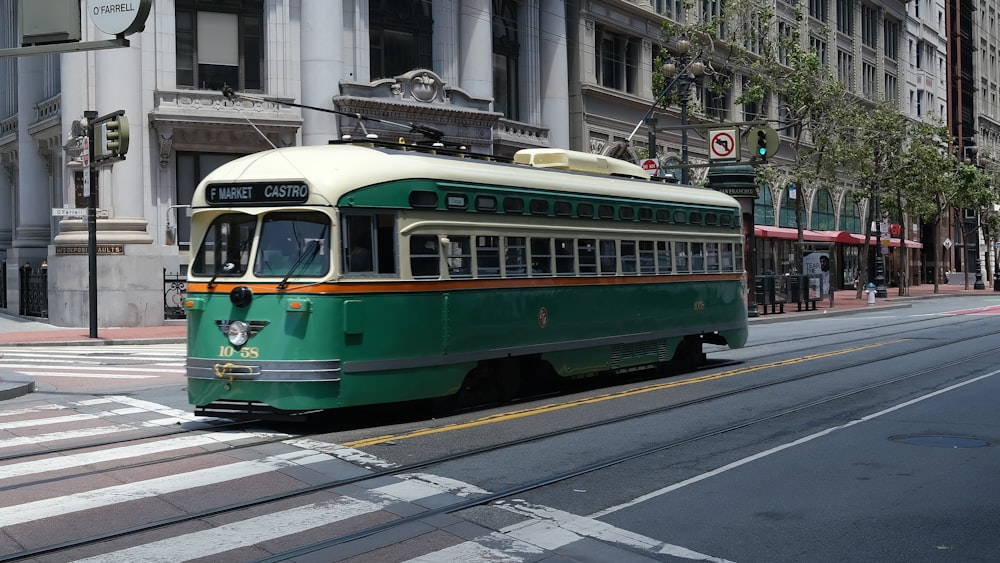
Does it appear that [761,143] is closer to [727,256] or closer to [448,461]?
[727,256]

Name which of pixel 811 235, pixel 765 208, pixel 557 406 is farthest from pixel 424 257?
pixel 811 235

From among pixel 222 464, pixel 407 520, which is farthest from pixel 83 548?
pixel 222 464

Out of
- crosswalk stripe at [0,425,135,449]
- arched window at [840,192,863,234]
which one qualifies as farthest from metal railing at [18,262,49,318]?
arched window at [840,192,863,234]

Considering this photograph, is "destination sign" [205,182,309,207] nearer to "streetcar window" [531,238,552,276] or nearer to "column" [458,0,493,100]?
"streetcar window" [531,238,552,276]

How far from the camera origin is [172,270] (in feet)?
113

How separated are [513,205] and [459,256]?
1.25m

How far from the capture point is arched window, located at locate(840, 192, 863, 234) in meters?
75.6

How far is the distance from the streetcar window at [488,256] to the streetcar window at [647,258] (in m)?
3.76

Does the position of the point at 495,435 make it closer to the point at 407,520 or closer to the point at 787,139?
the point at 407,520

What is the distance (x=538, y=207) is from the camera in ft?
49.6

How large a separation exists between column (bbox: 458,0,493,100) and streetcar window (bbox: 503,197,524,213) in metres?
25.5

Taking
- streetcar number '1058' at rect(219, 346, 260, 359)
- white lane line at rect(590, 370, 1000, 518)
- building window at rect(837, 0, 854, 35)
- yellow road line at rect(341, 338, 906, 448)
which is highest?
building window at rect(837, 0, 854, 35)

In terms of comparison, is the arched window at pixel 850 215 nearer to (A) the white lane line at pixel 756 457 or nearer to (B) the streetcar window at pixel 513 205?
(A) the white lane line at pixel 756 457

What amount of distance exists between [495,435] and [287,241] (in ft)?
10.2
